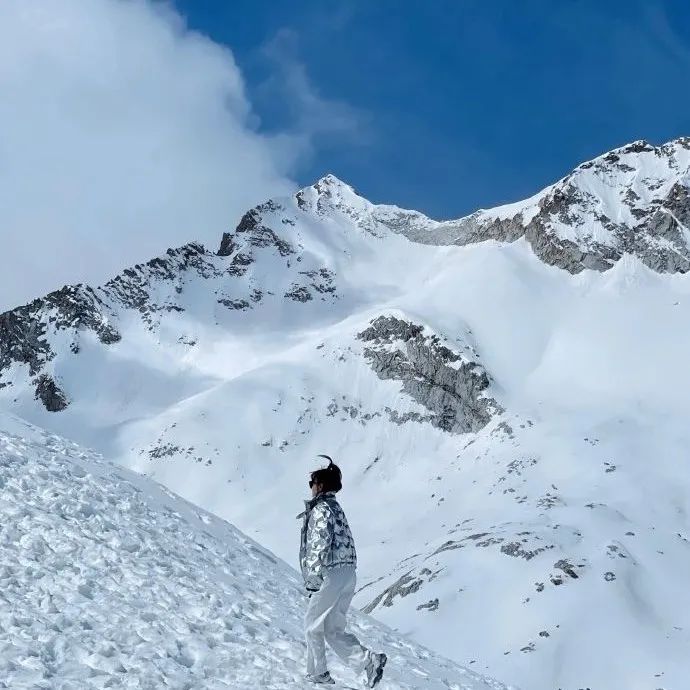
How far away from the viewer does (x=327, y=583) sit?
32.8ft

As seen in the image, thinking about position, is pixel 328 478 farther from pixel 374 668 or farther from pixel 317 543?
pixel 374 668

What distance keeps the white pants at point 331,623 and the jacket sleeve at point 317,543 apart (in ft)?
0.38

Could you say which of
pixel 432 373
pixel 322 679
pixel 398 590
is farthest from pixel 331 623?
pixel 432 373

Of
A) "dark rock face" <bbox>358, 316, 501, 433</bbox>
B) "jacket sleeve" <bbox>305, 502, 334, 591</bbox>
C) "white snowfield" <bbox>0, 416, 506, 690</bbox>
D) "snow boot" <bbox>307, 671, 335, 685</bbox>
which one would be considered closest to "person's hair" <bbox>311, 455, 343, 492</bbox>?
"jacket sleeve" <bbox>305, 502, 334, 591</bbox>

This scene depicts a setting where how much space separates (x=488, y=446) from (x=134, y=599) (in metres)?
138

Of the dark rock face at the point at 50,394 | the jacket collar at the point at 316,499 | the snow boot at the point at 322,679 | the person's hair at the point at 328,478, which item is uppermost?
the dark rock face at the point at 50,394

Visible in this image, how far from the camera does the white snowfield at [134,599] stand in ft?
30.7

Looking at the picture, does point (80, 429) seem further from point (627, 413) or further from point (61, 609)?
point (61, 609)

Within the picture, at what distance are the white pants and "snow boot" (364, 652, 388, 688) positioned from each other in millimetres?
100

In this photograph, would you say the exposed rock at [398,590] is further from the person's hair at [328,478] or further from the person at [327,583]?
the person's hair at [328,478]

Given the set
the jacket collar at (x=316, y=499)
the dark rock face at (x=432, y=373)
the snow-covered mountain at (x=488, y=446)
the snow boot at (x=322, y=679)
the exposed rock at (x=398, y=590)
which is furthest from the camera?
the dark rock face at (x=432, y=373)

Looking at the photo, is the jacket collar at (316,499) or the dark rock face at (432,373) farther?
the dark rock face at (432,373)

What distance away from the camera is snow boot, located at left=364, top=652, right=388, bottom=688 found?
10.0m

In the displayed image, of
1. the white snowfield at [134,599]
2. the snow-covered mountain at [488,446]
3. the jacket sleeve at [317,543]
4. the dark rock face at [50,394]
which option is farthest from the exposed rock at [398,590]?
the dark rock face at [50,394]
